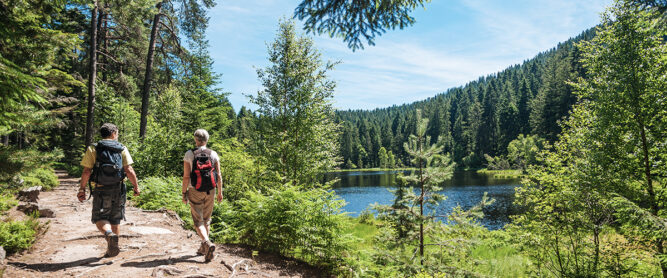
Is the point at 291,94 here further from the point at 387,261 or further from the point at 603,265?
the point at 603,265

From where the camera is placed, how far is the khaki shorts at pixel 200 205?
474 cm

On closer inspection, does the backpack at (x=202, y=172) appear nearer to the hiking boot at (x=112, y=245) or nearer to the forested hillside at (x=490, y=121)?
the hiking boot at (x=112, y=245)

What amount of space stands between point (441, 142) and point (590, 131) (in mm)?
6103

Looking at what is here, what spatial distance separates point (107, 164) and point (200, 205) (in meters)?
1.45

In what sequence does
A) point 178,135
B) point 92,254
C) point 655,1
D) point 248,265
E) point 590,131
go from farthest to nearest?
point 178,135, point 590,131, point 248,265, point 92,254, point 655,1

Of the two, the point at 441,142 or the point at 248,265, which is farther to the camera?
the point at 441,142

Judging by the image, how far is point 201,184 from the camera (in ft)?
15.1

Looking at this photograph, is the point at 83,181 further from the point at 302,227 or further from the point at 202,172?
the point at 302,227

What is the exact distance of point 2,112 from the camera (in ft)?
11.3

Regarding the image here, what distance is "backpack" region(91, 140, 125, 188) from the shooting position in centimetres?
434

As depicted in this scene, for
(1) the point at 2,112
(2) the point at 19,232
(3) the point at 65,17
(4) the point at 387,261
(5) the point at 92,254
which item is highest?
(3) the point at 65,17

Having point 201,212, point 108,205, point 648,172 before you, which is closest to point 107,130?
point 108,205

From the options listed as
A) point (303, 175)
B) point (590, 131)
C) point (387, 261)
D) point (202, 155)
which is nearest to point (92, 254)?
point (202, 155)

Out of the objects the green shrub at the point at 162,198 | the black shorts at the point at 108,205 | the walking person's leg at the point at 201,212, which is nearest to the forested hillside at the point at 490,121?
the green shrub at the point at 162,198
